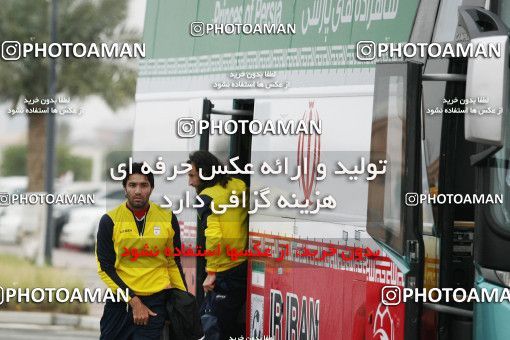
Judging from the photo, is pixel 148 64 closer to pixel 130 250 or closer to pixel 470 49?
pixel 130 250

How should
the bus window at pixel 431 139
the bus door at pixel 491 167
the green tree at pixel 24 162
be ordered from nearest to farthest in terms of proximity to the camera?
the bus door at pixel 491 167
the bus window at pixel 431 139
the green tree at pixel 24 162

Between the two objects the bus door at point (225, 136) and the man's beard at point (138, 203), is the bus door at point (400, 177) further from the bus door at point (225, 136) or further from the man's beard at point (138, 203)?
the bus door at point (225, 136)

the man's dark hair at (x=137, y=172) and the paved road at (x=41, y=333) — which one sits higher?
the man's dark hair at (x=137, y=172)

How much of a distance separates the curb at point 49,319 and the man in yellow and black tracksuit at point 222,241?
7420 millimetres

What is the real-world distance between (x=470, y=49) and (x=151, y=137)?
5.35 metres

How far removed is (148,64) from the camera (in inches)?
446

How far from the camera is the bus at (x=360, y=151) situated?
6.41 m

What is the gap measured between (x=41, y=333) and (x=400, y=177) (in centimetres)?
1048

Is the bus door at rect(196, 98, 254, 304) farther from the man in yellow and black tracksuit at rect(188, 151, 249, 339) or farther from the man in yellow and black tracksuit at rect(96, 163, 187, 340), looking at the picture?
the man in yellow and black tracksuit at rect(96, 163, 187, 340)

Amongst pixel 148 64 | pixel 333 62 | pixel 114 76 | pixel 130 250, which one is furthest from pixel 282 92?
pixel 114 76

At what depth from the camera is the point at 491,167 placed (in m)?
6.40

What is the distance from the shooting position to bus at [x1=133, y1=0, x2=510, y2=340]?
641cm

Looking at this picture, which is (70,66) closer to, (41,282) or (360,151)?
(41,282)

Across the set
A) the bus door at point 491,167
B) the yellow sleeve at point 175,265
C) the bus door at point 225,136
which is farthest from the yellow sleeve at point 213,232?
the bus door at point 491,167
